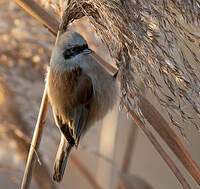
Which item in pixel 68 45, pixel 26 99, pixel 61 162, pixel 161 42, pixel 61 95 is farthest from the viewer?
pixel 26 99

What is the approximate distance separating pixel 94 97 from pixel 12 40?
15.5 inches

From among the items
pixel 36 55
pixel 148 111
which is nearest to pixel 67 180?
pixel 36 55

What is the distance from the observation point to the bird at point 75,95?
119 cm

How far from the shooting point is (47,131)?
1.59 metres

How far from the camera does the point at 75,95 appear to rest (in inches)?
50.8

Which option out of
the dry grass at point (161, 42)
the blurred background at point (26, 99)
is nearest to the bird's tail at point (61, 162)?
the blurred background at point (26, 99)

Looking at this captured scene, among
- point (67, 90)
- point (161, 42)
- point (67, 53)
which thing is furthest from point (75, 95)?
point (161, 42)

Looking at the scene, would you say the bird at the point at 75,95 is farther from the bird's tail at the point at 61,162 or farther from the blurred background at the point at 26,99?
the blurred background at the point at 26,99

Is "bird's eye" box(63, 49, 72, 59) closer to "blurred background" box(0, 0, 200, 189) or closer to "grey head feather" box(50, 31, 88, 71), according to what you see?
"grey head feather" box(50, 31, 88, 71)

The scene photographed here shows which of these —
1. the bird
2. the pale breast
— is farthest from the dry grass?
the pale breast

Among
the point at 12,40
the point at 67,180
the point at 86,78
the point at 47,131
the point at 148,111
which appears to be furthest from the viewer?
the point at 67,180

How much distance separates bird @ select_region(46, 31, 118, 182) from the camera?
3.89 feet

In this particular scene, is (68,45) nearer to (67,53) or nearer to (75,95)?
(67,53)

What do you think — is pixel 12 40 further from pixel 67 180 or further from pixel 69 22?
pixel 67 180
